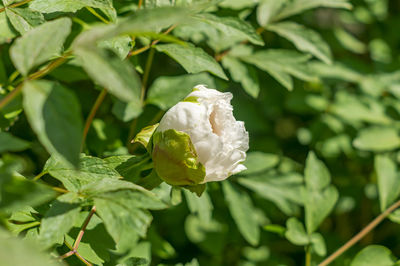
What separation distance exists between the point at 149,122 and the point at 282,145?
2.54ft

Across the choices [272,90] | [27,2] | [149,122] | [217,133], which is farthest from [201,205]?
[272,90]

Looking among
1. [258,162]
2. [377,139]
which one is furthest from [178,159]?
[377,139]

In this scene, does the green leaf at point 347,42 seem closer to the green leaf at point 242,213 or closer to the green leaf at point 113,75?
the green leaf at point 242,213

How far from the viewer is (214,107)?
2.48 feet

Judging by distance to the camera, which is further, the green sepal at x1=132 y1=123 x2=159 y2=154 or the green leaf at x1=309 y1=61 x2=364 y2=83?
the green leaf at x1=309 y1=61 x2=364 y2=83

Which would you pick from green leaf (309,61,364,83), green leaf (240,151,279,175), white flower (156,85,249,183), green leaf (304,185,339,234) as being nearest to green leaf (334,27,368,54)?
green leaf (309,61,364,83)

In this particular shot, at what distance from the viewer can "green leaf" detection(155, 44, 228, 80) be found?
88 centimetres

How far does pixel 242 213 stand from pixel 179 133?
21.0 inches

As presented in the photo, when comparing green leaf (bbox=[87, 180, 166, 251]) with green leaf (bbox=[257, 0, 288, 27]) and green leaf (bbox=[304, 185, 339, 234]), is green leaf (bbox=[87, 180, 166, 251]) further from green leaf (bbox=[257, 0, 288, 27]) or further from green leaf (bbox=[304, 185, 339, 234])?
green leaf (bbox=[257, 0, 288, 27])

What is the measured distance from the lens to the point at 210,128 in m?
0.72

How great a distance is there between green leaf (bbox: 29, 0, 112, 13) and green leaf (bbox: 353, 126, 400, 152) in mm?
910

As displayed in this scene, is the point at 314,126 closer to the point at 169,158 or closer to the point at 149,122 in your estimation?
the point at 149,122

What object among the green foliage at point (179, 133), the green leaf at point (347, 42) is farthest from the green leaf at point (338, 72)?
the green leaf at point (347, 42)

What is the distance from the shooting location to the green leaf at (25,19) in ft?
2.59
